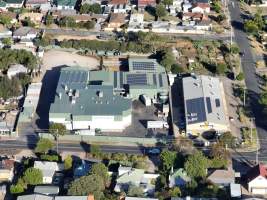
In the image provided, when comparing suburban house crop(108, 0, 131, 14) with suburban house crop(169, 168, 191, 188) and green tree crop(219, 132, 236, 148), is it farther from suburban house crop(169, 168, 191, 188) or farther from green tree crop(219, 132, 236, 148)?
suburban house crop(169, 168, 191, 188)

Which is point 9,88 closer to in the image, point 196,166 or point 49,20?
point 49,20

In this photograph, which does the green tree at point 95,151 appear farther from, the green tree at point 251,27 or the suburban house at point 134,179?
the green tree at point 251,27

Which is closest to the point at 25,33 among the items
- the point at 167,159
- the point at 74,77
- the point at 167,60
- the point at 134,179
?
the point at 74,77

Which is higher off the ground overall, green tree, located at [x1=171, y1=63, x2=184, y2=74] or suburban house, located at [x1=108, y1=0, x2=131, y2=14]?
green tree, located at [x1=171, y1=63, x2=184, y2=74]

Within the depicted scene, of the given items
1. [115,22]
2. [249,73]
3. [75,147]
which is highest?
[115,22]

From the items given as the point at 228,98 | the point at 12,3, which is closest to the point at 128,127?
the point at 228,98

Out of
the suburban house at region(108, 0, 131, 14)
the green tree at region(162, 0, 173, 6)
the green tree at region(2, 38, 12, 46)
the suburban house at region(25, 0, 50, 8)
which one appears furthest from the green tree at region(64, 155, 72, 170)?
the green tree at region(162, 0, 173, 6)
